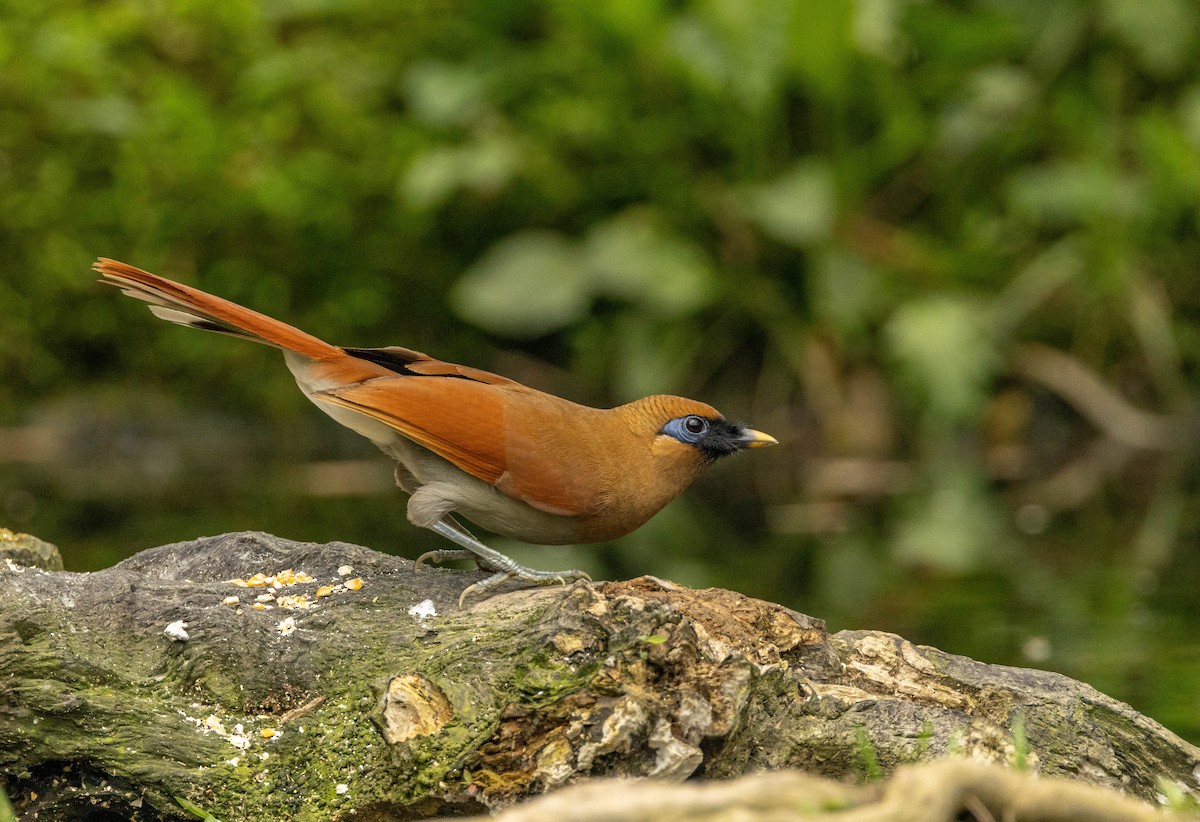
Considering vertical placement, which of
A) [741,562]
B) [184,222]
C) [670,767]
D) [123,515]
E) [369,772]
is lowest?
[369,772]

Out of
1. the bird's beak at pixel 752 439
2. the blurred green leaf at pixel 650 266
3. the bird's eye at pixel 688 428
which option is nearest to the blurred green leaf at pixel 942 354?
the blurred green leaf at pixel 650 266

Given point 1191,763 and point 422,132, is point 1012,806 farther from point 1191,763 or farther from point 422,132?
point 422,132

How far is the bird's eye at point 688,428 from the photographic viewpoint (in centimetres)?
381

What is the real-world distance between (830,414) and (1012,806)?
25.5ft

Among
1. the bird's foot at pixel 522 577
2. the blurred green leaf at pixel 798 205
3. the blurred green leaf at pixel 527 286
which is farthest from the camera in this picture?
the blurred green leaf at pixel 527 286

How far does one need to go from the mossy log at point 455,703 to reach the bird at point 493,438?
1.30 ft

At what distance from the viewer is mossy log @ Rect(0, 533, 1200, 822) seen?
2.81 m

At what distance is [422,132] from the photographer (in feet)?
34.7

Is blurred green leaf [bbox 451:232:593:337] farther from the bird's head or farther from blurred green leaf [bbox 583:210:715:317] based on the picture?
the bird's head

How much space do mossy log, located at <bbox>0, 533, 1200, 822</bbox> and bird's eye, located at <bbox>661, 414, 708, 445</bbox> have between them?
24.7 inches

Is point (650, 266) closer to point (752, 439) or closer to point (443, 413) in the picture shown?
point (752, 439)

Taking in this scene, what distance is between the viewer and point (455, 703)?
9.39ft

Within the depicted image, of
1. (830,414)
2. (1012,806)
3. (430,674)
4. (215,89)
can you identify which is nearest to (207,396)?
(215,89)

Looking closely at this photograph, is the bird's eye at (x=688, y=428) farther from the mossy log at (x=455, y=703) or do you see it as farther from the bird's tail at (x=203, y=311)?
the bird's tail at (x=203, y=311)
